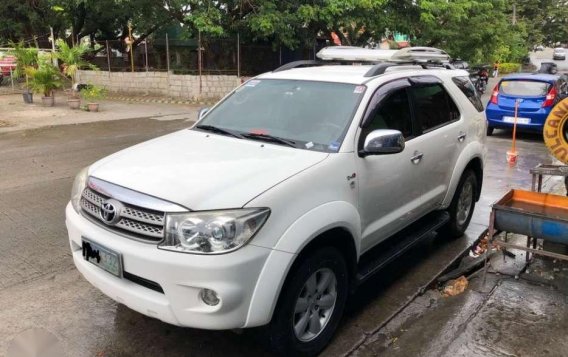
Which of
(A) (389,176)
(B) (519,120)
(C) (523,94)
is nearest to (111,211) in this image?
(A) (389,176)

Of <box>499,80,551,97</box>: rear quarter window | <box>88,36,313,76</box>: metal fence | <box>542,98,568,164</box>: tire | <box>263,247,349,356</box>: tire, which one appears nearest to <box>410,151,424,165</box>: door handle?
<box>263,247,349,356</box>: tire

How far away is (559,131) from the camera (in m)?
4.95

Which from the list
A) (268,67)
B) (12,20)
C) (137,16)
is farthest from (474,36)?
(12,20)

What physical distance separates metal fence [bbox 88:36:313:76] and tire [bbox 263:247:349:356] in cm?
1766

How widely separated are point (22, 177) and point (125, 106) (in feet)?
36.2

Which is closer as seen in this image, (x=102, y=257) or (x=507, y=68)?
(x=102, y=257)

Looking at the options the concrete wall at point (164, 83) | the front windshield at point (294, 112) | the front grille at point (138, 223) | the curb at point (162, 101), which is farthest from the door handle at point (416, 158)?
the concrete wall at point (164, 83)

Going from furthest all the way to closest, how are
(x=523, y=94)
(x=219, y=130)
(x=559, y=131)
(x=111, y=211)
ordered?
(x=523, y=94)
(x=559, y=131)
(x=219, y=130)
(x=111, y=211)

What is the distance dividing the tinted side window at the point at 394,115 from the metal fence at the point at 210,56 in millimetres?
16542

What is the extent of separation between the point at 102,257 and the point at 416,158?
8.21 feet

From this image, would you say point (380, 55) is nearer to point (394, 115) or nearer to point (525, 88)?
point (394, 115)

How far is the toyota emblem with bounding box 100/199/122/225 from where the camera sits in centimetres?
291

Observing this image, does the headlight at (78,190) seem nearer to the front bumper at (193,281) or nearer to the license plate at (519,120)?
the front bumper at (193,281)

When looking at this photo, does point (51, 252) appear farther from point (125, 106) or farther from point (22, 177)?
point (125, 106)
